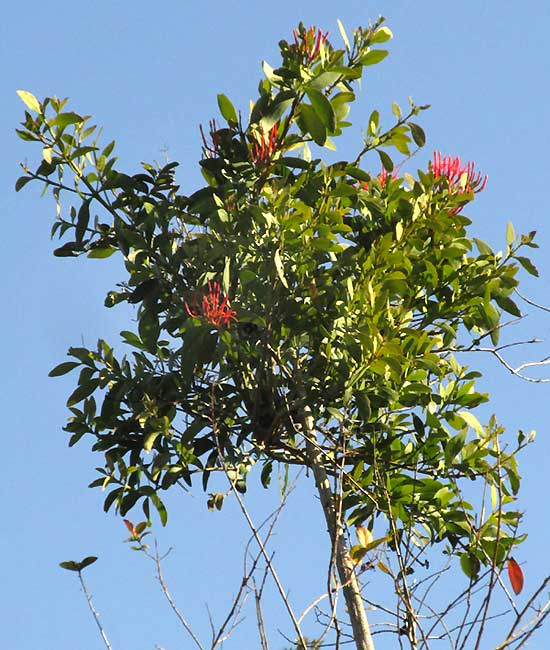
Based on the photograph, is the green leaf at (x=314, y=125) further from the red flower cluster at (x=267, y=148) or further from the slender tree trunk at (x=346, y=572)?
the slender tree trunk at (x=346, y=572)

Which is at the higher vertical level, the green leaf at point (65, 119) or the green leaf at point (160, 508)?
the green leaf at point (65, 119)

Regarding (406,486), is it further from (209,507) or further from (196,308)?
(196,308)

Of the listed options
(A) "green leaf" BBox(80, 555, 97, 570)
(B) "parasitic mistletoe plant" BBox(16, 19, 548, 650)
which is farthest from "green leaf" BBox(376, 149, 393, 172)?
(A) "green leaf" BBox(80, 555, 97, 570)

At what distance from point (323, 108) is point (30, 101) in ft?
3.80

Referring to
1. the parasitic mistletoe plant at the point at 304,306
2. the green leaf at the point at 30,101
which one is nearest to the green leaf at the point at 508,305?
the parasitic mistletoe plant at the point at 304,306

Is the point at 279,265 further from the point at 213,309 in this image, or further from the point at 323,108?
the point at 323,108

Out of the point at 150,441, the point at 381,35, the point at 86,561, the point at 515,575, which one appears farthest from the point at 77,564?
the point at 381,35

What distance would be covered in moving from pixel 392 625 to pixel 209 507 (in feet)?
3.17

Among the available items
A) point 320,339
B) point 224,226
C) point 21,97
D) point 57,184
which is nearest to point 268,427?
point 320,339

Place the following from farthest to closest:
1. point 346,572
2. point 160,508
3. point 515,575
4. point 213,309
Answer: point 160,508, point 346,572, point 213,309, point 515,575

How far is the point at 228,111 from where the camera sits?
422 cm

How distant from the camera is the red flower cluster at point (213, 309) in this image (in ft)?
12.5

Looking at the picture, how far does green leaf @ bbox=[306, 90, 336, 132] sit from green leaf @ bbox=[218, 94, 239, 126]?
0.35 metres

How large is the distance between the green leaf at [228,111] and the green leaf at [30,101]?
71 centimetres
